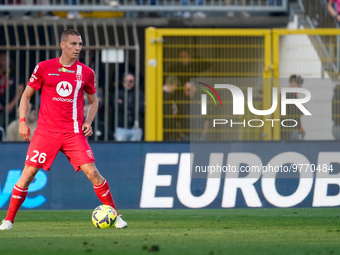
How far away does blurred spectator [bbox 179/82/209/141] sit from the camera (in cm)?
1360

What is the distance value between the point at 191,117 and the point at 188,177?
989 mm

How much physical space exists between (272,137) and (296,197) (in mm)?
1076

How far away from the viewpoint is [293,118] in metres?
13.7

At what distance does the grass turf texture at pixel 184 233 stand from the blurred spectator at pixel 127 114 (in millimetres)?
1518

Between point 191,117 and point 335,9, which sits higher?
point 335,9

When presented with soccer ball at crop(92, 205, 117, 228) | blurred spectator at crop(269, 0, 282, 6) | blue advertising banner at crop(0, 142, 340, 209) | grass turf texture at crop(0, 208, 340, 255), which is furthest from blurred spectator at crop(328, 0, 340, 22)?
soccer ball at crop(92, 205, 117, 228)

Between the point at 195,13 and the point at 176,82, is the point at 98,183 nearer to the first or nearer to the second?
the point at 176,82

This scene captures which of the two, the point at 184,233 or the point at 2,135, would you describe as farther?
the point at 2,135

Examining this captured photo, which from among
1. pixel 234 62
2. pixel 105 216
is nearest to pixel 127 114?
pixel 234 62

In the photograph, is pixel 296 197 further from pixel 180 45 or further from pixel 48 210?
pixel 48 210

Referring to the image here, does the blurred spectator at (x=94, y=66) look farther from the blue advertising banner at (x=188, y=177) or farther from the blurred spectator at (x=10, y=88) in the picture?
the blurred spectator at (x=10, y=88)

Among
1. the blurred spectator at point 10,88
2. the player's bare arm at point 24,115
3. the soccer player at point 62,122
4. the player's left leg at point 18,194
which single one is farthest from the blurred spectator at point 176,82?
the player's left leg at point 18,194

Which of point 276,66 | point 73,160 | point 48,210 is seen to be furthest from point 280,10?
point 73,160

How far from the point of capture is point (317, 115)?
13.6m
